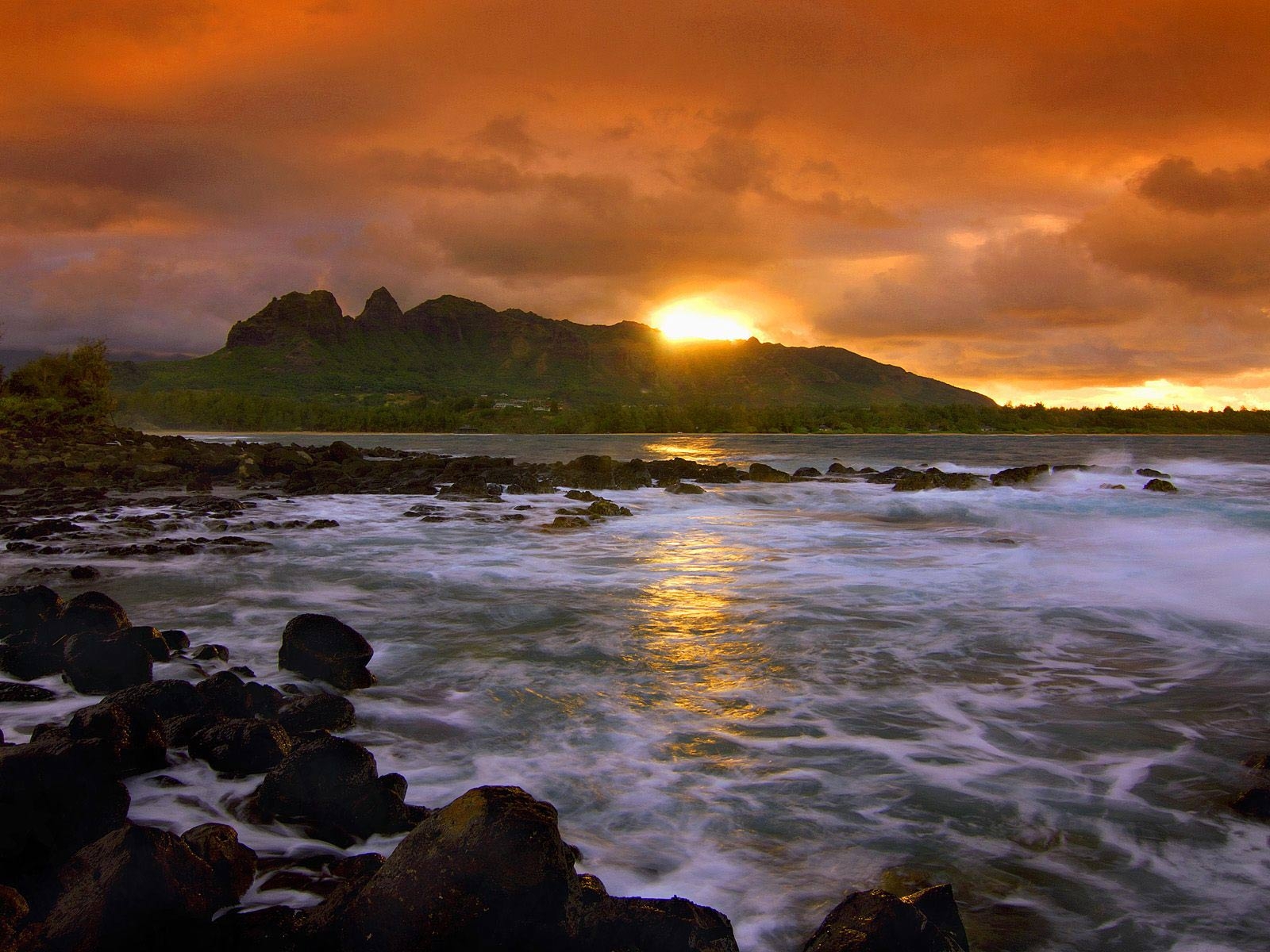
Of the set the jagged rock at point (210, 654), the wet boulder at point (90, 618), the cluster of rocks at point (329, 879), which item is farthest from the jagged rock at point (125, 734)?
the jagged rock at point (210, 654)

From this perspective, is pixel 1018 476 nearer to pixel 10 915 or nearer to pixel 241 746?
pixel 241 746

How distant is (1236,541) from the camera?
15.9 meters

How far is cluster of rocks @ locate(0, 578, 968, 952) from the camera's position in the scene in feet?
8.83

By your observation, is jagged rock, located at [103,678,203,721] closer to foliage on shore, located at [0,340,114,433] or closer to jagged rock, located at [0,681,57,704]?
jagged rock, located at [0,681,57,704]

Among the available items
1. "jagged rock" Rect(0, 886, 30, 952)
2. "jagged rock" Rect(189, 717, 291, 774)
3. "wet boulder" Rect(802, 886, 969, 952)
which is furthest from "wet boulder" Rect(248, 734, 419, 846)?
"wet boulder" Rect(802, 886, 969, 952)

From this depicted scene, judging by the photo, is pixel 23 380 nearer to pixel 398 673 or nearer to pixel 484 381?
pixel 398 673

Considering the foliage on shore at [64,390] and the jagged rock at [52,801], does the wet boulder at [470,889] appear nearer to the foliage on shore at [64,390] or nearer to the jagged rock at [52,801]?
the jagged rock at [52,801]

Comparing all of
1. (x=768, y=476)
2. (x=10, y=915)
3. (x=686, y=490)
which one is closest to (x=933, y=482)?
(x=768, y=476)

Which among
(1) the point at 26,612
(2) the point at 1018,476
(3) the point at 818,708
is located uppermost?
(2) the point at 1018,476

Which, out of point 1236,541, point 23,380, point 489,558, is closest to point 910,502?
point 1236,541

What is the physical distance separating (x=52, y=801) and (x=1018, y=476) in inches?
1174

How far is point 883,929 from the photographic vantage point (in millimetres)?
2771

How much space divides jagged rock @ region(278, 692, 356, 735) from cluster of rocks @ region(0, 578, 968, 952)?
0.92 meters

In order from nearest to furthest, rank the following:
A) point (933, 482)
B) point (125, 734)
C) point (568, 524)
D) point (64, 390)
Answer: point (125, 734)
point (568, 524)
point (933, 482)
point (64, 390)
